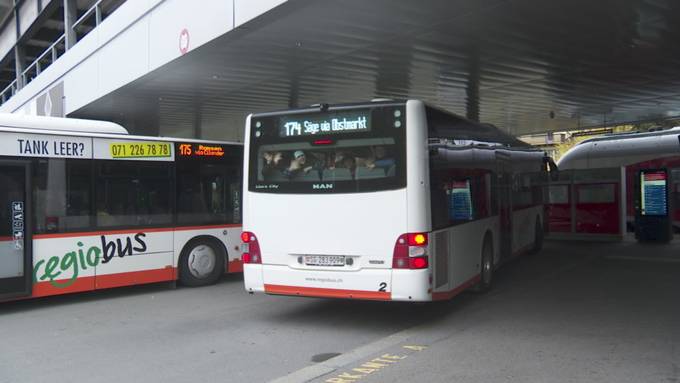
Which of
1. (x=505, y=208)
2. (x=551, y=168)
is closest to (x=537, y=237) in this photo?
(x=551, y=168)

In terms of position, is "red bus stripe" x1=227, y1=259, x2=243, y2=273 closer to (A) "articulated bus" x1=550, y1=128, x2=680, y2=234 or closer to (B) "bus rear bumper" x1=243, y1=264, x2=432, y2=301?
(B) "bus rear bumper" x1=243, y1=264, x2=432, y2=301

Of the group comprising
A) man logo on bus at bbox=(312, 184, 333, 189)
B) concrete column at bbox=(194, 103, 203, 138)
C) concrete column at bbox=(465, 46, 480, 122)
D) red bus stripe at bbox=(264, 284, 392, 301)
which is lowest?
red bus stripe at bbox=(264, 284, 392, 301)

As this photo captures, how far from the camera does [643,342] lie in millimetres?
6812

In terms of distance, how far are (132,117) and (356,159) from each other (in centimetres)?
1379

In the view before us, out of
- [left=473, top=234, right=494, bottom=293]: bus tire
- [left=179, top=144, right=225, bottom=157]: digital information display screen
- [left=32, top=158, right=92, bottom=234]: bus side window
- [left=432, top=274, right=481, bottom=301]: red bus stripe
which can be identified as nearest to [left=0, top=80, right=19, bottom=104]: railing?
[left=179, top=144, right=225, bottom=157]: digital information display screen

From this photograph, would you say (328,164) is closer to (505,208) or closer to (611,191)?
(505,208)

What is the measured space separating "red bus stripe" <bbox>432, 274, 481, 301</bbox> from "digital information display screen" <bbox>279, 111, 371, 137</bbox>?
225 centimetres

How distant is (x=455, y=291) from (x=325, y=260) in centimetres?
198

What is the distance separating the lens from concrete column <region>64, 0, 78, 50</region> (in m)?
23.3

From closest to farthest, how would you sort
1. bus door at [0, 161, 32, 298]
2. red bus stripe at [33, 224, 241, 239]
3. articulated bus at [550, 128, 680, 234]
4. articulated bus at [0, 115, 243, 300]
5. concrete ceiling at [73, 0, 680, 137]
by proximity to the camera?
concrete ceiling at [73, 0, 680, 137] < bus door at [0, 161, 32, 298] < articulated bus at [0, 115, 243, 300] < red bus stripe at [33, 224, 241, 239] < articulated bus at [550, 128, 680, 234]

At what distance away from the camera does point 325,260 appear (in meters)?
7.69

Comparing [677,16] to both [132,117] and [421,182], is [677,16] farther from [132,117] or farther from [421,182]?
[132,117]

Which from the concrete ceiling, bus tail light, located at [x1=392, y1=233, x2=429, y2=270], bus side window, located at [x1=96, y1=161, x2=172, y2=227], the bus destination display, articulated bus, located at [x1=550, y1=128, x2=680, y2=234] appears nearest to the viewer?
bus tail light, located at [x1=392, y1=233, x2=429, y2=270]

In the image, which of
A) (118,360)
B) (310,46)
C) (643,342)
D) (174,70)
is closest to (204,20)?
(310,46)
